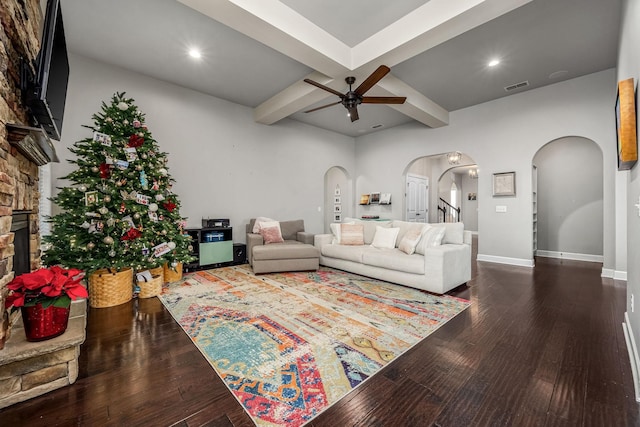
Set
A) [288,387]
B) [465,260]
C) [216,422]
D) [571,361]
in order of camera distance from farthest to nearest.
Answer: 1. [465,260]
2. [571,361]
3. [288,387]
4. [216,422]

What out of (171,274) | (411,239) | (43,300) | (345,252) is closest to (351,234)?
(345,252)

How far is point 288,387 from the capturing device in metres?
1.58

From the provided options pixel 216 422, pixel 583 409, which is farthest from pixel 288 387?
pixel 583 409

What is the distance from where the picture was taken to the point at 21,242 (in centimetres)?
206

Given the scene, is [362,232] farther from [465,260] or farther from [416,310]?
[416,310]

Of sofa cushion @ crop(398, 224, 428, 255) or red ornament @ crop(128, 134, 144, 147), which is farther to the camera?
sofa cushion @ crop(398, 224, 428, 255)

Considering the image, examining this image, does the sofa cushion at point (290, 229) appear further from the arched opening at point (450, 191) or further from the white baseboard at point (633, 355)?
the arched opening at point (450, 191)

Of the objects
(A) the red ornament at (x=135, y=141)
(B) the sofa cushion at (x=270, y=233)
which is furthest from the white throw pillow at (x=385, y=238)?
(A) the red ornament at (x=135, y=141)

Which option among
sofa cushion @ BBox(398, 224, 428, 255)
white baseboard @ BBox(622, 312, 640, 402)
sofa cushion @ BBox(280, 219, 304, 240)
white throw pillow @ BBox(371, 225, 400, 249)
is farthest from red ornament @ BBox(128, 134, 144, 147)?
white baseboard @ BBox(622, 312, 640, 402)

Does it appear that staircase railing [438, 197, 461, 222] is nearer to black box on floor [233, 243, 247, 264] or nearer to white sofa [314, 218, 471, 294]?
white sofa [314, 218, 471, 294]

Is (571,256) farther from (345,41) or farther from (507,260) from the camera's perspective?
(345,41)

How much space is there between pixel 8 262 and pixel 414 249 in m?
3.85

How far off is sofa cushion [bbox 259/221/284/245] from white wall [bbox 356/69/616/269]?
389 cm

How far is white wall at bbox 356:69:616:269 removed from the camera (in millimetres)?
4168
